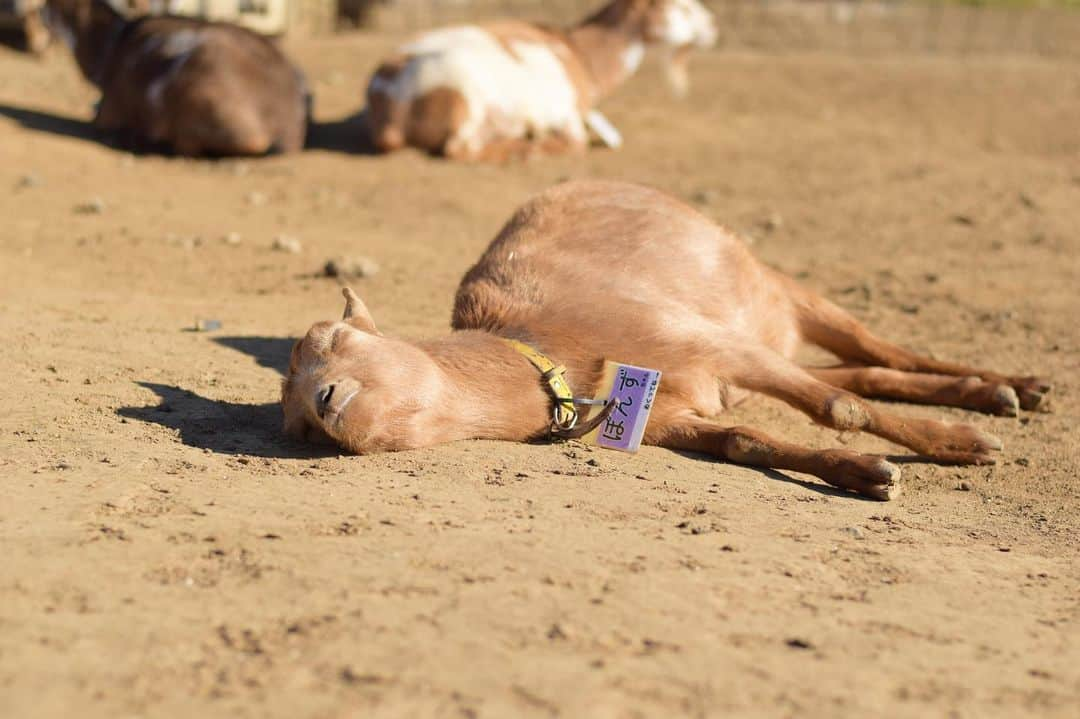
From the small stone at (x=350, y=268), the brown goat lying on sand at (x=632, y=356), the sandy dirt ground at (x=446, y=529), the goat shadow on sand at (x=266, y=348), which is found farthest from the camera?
the small stone at (x=350, y=268)

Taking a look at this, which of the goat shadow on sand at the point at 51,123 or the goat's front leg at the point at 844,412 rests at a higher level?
the goat's front leg at the point at 844,412

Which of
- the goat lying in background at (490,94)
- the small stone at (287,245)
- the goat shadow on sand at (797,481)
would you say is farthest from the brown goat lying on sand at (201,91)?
the goat shadow on sand at (797,481)

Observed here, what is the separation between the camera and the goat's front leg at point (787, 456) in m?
4.36

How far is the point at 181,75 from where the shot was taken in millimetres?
10289

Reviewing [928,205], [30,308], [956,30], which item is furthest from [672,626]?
[956,30]

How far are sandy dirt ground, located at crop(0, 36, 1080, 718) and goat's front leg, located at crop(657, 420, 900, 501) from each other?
70 mm

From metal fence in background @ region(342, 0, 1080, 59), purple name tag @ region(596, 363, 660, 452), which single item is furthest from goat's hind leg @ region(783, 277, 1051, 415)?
metal fence in background @ region(342, 0, 1080, 59)

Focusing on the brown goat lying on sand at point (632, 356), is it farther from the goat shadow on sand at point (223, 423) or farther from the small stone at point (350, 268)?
the small stone at point (350, 268)

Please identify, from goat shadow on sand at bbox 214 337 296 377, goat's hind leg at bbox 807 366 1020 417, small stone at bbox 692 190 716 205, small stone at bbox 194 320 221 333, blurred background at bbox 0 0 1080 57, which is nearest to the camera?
goat's hind leg at bbox 807 366 1020 417

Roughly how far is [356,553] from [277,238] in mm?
4560

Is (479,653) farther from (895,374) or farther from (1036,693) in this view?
(895,374)

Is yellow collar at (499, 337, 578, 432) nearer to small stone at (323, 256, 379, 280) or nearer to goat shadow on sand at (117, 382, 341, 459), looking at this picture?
goat shadow on sand at (117, 382, 341, 459)

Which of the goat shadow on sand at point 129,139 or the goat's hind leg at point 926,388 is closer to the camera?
the goat's hind leg at point 926,388

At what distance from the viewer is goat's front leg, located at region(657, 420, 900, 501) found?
4.36 meters
